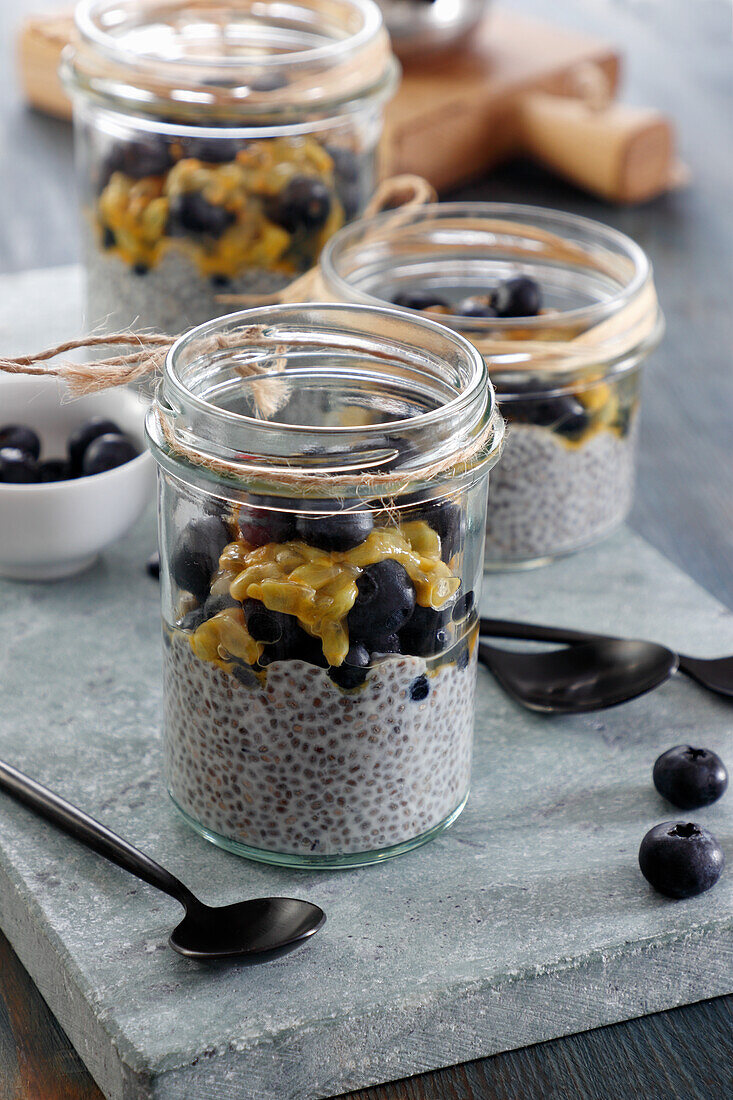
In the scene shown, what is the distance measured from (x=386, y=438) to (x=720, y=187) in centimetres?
141

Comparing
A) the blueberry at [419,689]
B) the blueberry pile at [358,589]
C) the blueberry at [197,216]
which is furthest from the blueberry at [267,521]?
the blueberry at [197,216]

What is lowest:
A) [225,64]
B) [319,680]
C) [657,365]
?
[657,365]

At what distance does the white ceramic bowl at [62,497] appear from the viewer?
1022 mm

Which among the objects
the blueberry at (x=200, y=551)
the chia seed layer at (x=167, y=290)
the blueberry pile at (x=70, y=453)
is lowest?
the blueberry pile at (x=70, y=453)

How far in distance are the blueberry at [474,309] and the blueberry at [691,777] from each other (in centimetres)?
44

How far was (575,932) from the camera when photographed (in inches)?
29.6

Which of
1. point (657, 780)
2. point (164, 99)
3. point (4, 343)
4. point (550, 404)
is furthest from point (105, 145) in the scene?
point (657, 780)

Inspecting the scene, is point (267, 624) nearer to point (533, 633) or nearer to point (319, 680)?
point (319, 680)

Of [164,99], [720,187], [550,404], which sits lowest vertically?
[720,187]

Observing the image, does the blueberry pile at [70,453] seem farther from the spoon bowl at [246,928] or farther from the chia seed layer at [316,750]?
the spoon bowl at [246,928]

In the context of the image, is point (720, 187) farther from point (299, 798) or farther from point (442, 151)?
point (299, 798)

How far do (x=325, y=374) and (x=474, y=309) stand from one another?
1.07 feet

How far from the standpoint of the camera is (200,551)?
29.4 inches

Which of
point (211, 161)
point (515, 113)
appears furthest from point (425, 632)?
point (515, 113)
